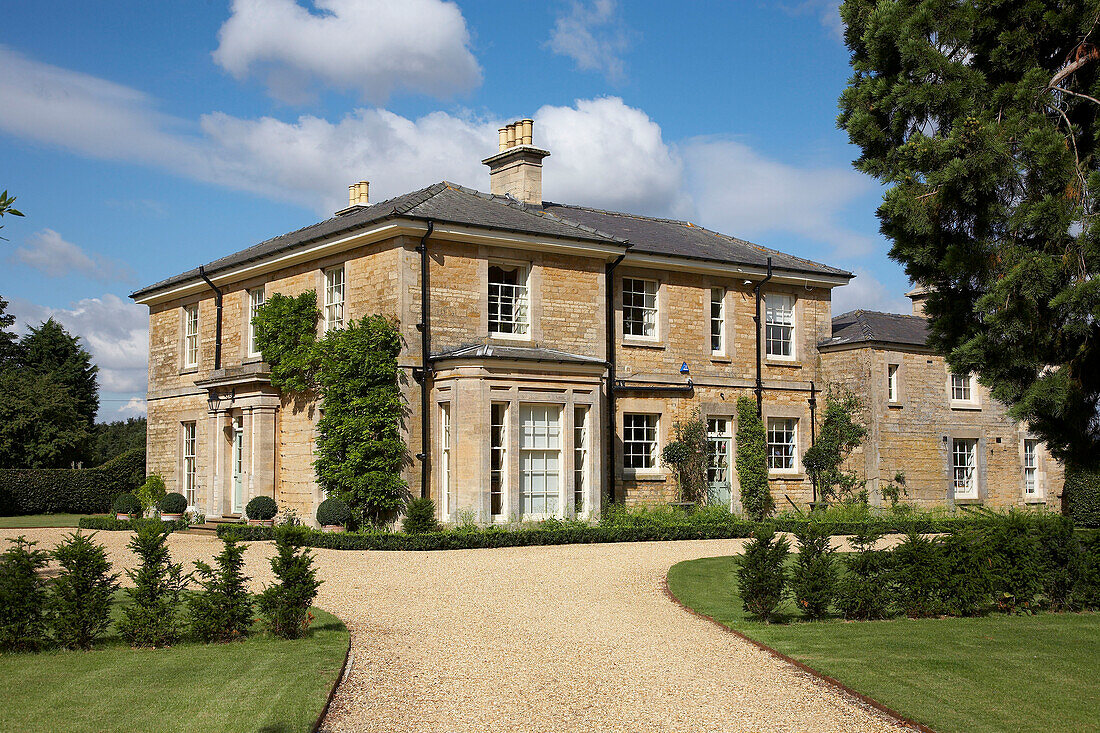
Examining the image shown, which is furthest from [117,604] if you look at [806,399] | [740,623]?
[806,399]

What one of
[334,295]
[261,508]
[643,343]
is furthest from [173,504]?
[643,343]

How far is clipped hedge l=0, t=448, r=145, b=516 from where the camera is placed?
30.9 m

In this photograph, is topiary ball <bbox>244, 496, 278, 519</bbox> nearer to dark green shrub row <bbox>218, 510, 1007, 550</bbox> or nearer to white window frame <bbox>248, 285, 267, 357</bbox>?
dark green shrub row <bbox>218, 510, 1007, 550</bbox>

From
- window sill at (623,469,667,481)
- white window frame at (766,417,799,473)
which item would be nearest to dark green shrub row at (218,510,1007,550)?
window sill at (623,469,667,481)

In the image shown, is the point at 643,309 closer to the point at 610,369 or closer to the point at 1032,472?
the point at 610,369

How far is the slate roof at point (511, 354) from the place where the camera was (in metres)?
19.5

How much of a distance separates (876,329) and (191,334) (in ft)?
63.5

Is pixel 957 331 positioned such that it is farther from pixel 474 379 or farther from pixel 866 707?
pixel 474 379

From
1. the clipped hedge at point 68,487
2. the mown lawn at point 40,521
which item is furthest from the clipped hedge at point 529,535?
the clipped hedge at point 68,487

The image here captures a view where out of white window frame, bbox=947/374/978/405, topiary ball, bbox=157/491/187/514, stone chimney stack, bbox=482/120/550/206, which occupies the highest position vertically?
stone chimney stack, bbox=482/120/550/206

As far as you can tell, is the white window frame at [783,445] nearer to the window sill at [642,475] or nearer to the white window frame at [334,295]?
the window sill at [642,475]

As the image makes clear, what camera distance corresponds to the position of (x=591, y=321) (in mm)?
22547

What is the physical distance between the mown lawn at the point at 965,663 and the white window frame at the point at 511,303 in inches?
414

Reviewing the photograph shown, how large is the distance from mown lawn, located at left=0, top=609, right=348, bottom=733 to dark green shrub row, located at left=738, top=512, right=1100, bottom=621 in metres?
4.80
